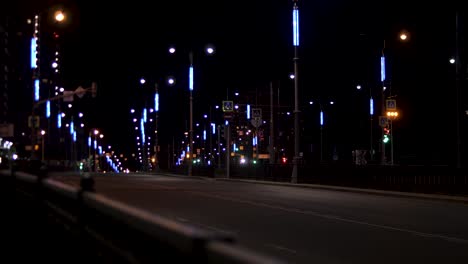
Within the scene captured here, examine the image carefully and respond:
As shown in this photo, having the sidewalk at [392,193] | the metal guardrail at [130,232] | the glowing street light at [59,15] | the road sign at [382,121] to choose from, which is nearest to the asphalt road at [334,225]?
the sidewalk at [392,193]

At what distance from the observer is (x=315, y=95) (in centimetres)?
11950

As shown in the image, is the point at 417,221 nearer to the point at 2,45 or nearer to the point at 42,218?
the point at 42,218

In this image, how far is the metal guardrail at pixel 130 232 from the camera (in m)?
3.79

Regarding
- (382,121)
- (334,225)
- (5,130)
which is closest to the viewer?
(334,225)

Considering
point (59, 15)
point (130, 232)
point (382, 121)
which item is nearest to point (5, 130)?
point (59, 15)

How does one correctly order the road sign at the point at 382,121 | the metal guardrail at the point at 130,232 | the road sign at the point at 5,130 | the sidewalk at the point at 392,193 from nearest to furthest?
1. the metal guardrail at the point at 130,232
2. the sidewalk at the point at 392,193
3. the road sign at the point at 5,130
4. the road sign at the point at 382,121

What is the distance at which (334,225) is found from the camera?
1855 cm

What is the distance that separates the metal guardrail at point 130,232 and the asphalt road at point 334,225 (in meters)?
3.30

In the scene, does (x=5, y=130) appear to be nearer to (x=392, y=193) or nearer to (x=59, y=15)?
(x=59, y=15)

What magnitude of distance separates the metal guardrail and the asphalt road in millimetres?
3296

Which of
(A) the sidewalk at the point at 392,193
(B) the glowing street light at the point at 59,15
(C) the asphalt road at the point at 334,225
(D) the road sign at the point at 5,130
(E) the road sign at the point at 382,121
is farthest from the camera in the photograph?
(E) the road sign at the point at 382,121

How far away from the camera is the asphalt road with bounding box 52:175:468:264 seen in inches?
519

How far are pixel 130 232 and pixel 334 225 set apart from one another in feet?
43.0

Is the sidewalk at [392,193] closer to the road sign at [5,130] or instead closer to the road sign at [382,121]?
the road sign at [382,121]
